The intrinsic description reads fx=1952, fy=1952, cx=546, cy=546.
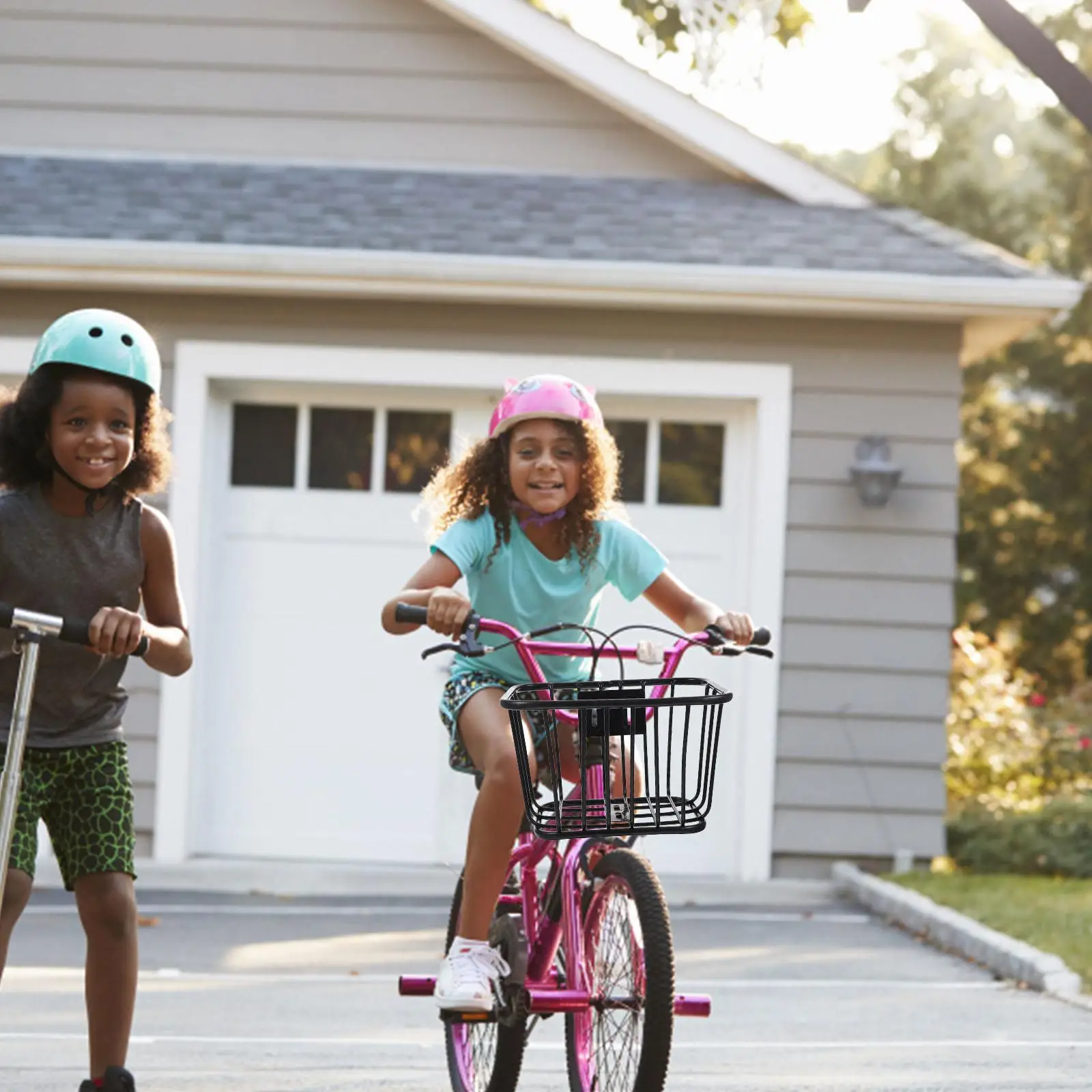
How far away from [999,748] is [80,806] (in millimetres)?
8380

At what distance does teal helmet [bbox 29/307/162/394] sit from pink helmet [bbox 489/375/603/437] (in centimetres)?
80

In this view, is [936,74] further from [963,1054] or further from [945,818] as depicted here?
[963,1054]

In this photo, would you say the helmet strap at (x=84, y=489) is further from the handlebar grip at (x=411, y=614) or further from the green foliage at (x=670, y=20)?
the green foliage at (x=670, y=20)

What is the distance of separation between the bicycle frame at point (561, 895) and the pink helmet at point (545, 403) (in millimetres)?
500

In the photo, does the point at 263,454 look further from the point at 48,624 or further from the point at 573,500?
Result: the point at 48,624

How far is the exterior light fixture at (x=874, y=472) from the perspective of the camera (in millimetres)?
9117

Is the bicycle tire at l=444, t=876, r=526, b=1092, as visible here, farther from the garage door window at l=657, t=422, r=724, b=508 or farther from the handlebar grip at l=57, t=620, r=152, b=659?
the garage door window at l=657, t=422, r=724, b=508

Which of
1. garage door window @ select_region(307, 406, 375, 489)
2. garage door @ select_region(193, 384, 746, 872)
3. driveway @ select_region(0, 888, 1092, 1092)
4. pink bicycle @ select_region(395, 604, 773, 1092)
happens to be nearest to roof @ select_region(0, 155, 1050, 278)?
garage door @ select_region(193, 384, 746, 872)

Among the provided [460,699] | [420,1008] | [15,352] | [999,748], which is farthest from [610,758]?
[999,748]

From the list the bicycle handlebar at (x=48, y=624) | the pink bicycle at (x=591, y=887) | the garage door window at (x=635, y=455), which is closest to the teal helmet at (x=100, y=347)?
the bicycle handlebar at (x=48, y=624)

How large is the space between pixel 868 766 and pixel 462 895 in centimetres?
536

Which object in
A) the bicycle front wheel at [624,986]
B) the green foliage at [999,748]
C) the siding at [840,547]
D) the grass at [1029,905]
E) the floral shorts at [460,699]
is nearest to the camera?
the bicycle front wheel at [624,986]

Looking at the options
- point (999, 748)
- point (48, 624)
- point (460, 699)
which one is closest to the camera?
point (48, 624)

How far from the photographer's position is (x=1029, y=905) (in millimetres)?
8008
